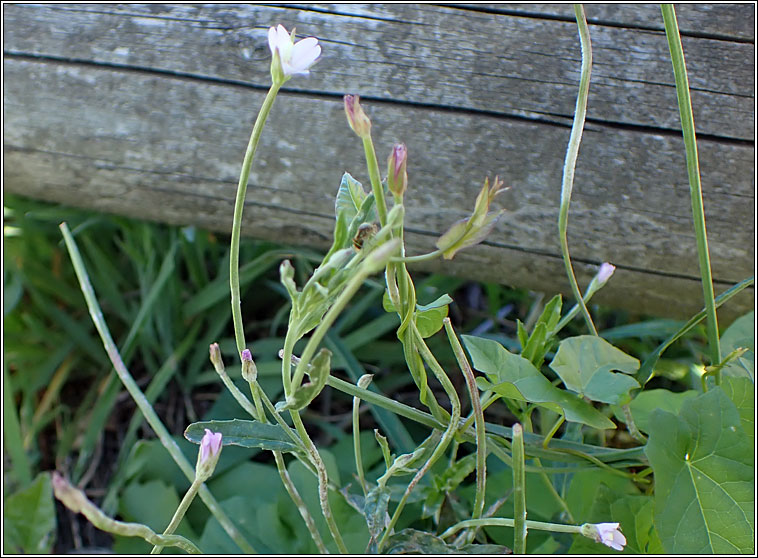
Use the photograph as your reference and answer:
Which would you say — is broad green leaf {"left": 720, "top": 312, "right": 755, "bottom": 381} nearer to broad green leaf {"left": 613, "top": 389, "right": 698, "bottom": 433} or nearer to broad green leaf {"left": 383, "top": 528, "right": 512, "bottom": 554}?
broad green leaf {"left": 613, "top": 389, "right": 698, "bottom": 433}

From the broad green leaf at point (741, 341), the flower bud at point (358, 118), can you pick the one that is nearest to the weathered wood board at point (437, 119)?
the broad green leaf at point (741, 341)

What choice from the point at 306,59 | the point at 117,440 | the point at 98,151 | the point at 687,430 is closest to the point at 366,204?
the point at 306,59

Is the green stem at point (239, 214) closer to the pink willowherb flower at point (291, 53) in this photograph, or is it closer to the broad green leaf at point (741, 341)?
the pink willowherb flower at point (291, 53)

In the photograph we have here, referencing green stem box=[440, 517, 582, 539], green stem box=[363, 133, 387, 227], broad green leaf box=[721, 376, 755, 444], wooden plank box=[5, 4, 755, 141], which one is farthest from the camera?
wooden plank box=[5, 4, 755, 141]

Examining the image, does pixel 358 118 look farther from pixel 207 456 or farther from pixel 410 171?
pixel 410 171

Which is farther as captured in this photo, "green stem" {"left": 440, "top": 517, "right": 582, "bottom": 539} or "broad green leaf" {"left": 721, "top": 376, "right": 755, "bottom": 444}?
"broad green leaf" {"left": 721, "top": 376, "right": 755, "bottom": 444}

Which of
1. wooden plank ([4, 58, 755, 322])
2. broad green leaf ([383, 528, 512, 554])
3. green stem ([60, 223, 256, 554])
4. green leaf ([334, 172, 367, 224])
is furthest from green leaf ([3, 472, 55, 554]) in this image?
green leaf ([334, 172, 367, 224])

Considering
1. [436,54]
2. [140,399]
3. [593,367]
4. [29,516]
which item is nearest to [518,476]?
[593,367]

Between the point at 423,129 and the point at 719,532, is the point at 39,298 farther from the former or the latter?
the point at 719,532
